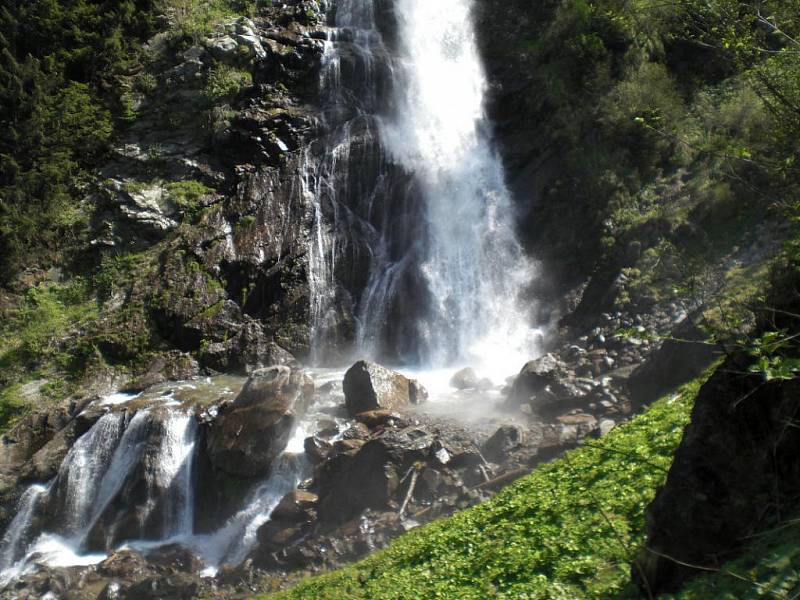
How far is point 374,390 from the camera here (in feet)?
49.2

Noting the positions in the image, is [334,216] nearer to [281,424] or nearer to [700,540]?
[281,424]

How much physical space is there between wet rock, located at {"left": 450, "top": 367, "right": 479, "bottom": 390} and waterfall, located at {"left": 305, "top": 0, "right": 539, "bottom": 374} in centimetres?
141

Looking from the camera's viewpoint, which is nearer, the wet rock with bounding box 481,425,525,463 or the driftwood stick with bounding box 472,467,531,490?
the driftwood stick with bounding box 472,467,531,490

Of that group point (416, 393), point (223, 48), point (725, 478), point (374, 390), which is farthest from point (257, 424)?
point (223, 48)

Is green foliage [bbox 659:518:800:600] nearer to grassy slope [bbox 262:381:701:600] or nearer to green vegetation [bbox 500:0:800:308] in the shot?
grassy slope [bbox 262:381:701:600]

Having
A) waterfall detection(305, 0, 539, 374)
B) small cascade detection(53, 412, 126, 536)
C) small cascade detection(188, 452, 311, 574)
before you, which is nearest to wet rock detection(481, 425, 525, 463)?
small cascade detection(188, 452, 311, 574)

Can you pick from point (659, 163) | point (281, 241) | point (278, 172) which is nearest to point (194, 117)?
point (278, 172)

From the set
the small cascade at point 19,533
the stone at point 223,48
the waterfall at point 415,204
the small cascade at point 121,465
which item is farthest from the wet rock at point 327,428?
the stone at point 223,48

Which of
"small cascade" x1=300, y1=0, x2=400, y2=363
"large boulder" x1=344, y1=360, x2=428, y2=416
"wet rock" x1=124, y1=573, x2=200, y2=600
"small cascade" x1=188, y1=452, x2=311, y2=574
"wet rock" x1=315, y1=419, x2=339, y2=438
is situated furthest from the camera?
"small cascade" x1=300, y1=0, x2=400, y2=363

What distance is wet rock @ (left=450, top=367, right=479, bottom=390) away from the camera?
17.1 m

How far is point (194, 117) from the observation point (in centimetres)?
2483

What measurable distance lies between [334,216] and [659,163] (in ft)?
37.3

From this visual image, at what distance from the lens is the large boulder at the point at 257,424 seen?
44.3 ft

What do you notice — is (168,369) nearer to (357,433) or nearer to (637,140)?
(357,433)
